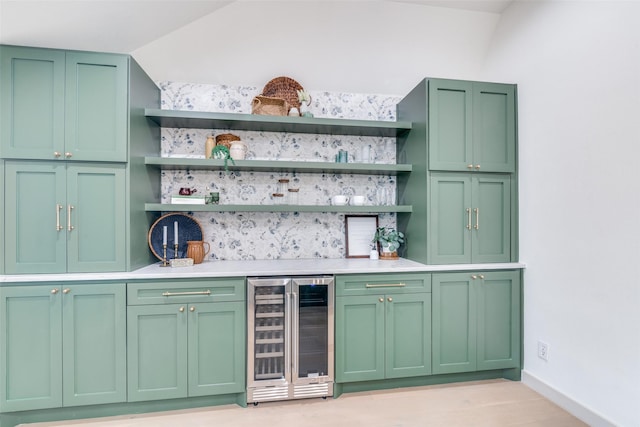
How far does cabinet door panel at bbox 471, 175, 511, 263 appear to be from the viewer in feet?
8.43

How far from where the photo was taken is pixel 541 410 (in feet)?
7.09

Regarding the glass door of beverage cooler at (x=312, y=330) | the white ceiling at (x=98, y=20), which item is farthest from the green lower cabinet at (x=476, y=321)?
the white ceiling at (x=98, y=20)

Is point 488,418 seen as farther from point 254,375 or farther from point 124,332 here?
point 124,332

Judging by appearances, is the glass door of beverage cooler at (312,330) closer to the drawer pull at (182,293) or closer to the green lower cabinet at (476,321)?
the drawer pull at (182,293)

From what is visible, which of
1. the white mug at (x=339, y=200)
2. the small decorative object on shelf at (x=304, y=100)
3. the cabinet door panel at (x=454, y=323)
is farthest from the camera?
the white mug at (x=339, y=200)

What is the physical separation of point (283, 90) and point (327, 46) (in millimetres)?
540

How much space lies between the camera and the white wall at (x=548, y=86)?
183 cm

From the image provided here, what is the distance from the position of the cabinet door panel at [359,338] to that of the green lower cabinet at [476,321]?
447 millimetres

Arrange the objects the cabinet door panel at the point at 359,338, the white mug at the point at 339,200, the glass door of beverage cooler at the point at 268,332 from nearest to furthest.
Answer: the glass door of beverage cooler at the point at 268,332 → the cabinet door panel at the point at 359,338 → the white mug at the point at 339,200

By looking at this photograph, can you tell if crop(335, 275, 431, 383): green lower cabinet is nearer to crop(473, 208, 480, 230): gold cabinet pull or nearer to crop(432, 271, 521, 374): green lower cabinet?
crop(432, 271, 521, 374): green lower cabinet

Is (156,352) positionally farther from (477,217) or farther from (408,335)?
(477,217)

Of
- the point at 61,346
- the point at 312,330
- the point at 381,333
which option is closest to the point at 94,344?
the point at 61,346

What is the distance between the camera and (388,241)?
281cm

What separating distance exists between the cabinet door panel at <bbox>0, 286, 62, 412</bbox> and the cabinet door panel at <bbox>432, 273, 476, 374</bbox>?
2573 mm
